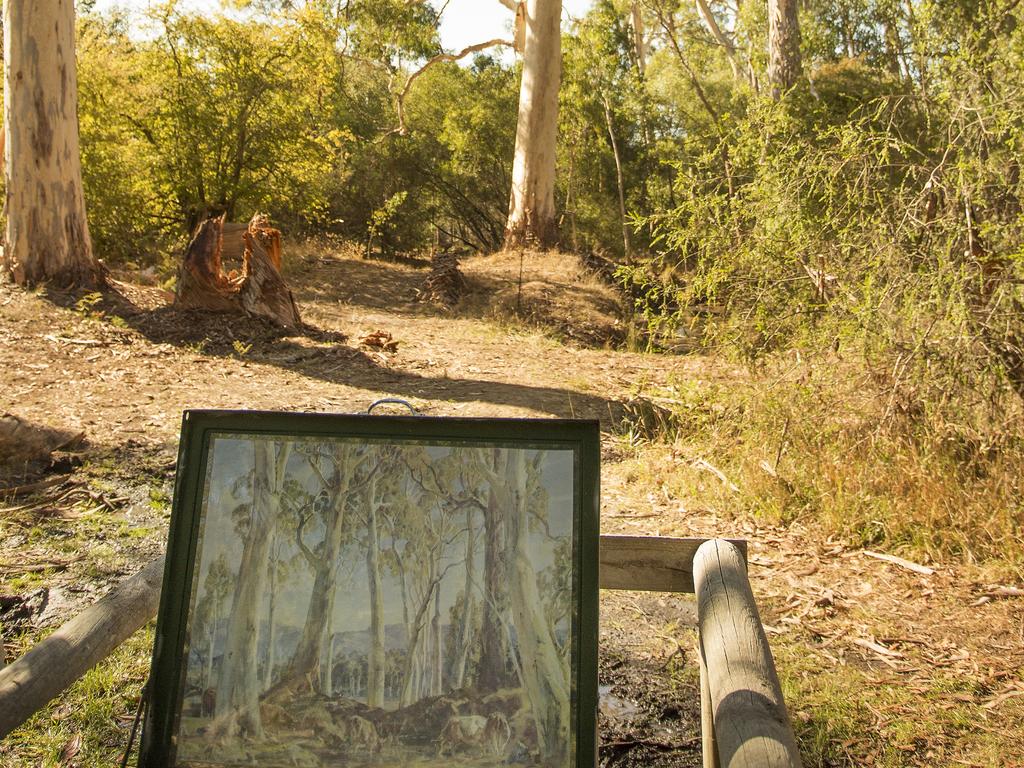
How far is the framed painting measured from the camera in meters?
2.04

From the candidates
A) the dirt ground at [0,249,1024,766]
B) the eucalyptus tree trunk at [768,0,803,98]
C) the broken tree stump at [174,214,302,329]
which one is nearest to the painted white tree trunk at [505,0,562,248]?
the eucalyptus tree trunk at [768,0,803,98]

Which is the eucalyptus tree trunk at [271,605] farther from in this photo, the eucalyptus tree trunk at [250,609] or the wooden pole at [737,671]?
the wooden pole at [737,671]

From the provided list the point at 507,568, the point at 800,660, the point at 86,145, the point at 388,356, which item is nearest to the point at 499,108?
the point at 86,145

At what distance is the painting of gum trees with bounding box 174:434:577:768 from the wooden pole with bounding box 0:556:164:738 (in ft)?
1.30

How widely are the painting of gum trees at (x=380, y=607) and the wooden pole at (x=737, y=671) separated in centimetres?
35

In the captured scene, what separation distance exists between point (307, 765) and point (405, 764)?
0.67 feet

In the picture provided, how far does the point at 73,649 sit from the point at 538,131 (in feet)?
Answer: 58.1

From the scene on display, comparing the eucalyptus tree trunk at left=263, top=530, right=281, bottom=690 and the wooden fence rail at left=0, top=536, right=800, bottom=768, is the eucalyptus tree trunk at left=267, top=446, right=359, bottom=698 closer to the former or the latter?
the eucalyptus tree trunk at left=263, top=530, right=281, bottom=690

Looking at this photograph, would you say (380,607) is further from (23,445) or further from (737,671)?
(23,445)

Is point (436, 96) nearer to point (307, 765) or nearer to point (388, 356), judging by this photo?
point (388, 356)

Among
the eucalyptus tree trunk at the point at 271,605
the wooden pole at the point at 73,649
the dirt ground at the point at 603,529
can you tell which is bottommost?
the dirt ground at the point at 603,529

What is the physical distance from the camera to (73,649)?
2455 mm

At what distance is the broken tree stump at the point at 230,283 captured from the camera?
11.3 metres

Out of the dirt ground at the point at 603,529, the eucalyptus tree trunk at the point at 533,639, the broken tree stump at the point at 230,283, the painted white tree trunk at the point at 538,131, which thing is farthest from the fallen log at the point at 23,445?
the painted white tree trunk at the point at 538,131
